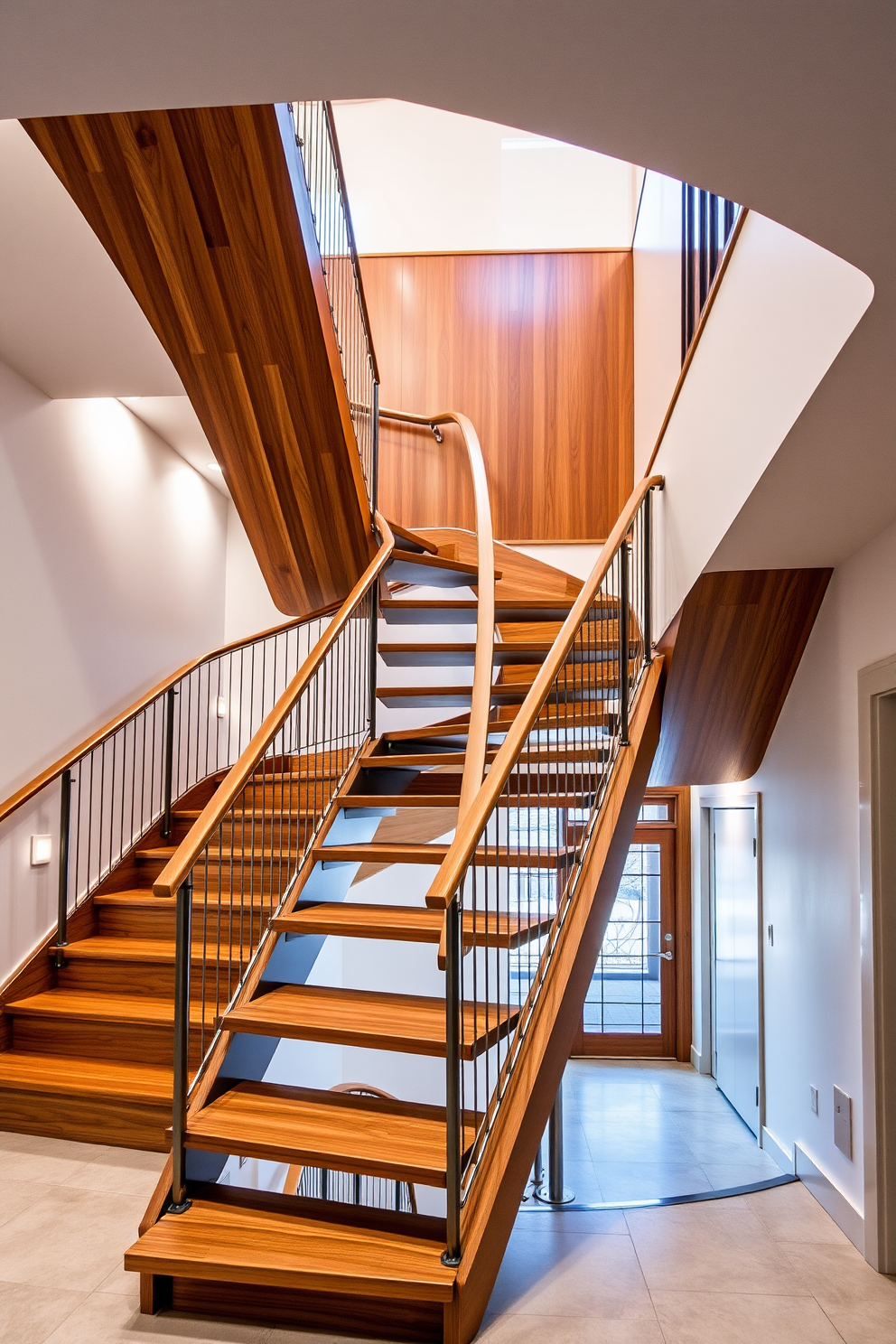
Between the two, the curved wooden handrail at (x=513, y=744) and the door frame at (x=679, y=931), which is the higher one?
the curved wooden handrail at (x=513, y=744)

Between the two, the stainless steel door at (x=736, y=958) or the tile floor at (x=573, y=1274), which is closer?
the tile floor at (x=573, y=1274)

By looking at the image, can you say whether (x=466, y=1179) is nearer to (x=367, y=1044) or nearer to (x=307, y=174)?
(x=367, y=1044)

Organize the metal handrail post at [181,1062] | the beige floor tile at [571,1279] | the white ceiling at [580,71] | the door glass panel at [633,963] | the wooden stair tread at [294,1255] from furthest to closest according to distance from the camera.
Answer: the door glass panel at [633,963] → the metal handrail post at [181,1062] → the beige floor tile at [571,1279] → the wooden stair tread at [294,1255] → the white ceiling at [580,71]

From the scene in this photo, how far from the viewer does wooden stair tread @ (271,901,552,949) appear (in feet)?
10.2

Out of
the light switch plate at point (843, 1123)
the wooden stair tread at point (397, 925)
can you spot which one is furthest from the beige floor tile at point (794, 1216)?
the wooden stair tread at point (397, 925)

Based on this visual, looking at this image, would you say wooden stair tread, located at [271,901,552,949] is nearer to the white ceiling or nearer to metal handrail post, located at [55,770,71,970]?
metal handrail post, located at [55,770,71,970]

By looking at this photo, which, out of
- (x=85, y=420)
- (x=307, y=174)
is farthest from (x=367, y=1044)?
(x=85, y=420)

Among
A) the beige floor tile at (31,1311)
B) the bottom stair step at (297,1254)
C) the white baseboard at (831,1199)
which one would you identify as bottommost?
the white baseboard at (831,1199)

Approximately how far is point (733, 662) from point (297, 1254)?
2850 millimetres

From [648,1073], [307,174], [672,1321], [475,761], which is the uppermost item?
[307,174]

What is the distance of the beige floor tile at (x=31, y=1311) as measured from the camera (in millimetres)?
2248

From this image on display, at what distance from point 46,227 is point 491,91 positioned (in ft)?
8.71

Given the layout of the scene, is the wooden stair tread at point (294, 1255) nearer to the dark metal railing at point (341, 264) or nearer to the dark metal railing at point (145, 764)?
the dark metal railing at point (145, 764)

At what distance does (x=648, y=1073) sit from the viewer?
7.35m
